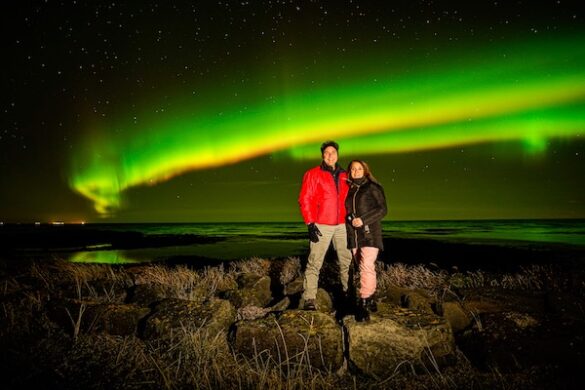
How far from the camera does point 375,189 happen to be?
191 inches

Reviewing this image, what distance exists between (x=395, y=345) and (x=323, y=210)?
2.08 meters

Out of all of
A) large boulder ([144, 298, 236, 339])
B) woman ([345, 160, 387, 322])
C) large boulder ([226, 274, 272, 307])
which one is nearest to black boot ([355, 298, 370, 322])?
woman ([345, 160, 387, 322])

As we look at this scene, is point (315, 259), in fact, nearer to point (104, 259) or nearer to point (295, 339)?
point (295, 339)

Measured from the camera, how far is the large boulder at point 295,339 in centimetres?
364

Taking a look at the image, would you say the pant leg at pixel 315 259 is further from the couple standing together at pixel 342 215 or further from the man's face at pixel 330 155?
the man's face at pixel 330 155

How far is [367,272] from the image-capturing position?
4707 millimetres

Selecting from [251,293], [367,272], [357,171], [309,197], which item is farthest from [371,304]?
[251,293]

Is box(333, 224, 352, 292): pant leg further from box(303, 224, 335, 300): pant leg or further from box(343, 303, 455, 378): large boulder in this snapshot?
box(343, 303, 455, 378): large boulder

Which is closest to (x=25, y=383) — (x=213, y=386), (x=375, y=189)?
(x=213, y=386)

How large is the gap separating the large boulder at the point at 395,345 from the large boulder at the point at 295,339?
0.67 feet

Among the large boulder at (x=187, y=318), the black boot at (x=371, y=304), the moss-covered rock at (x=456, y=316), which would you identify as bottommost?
the moss-covered rock at (x=456, y=316)

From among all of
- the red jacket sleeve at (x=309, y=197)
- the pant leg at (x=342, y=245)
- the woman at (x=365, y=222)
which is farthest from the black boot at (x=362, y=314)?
the red jacket sleeve at (x=309, y=197)

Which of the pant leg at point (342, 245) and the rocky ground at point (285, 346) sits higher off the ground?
the pant leg at point (342, 245)

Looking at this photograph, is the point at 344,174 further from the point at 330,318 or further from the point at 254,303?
the point at 254,303
